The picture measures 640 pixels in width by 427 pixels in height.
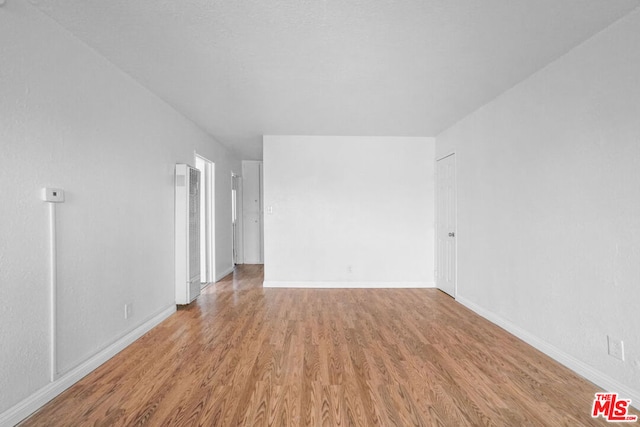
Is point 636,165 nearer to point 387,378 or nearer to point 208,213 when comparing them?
point 387,378

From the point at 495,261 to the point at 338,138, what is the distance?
2.93 meters

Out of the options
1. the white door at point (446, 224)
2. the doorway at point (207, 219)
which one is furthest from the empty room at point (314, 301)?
the doorway at point (207, 219)

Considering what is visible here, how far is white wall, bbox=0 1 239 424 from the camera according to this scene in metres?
1.72

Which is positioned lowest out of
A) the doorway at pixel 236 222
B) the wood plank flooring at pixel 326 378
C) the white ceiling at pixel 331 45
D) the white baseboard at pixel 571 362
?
the wood plank flooring at pixel 326 378

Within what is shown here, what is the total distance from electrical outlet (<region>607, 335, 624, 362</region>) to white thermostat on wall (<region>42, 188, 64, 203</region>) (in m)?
3.83

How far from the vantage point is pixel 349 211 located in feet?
16.5

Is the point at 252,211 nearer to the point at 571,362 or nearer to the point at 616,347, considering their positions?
the point at 571,362

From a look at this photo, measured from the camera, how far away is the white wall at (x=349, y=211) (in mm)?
4988

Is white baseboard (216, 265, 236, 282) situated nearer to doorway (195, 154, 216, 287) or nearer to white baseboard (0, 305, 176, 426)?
doorway (195, 154, 216, 287)

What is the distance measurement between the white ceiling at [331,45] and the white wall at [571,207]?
284 mm

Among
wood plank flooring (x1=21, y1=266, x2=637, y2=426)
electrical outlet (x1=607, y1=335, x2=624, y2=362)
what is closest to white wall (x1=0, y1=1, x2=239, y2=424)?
wood plank flooring (x1=21, y1=266, x2=637, y2=426)

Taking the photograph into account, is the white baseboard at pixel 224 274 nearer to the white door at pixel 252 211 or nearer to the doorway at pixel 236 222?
the doorway at pixel 236 222

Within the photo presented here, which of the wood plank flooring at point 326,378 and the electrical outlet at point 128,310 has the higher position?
the electrical outlet at point 128,310

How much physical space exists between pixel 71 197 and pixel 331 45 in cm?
220
